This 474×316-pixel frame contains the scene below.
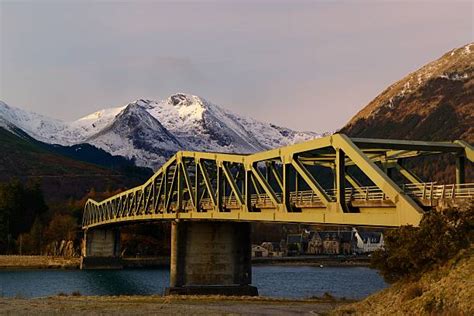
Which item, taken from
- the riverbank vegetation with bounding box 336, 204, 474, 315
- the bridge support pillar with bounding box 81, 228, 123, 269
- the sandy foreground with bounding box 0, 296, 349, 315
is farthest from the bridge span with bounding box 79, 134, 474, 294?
the bridge support pillar with bounding box 81, 228, 123, 269

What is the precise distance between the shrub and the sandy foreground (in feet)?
25.9

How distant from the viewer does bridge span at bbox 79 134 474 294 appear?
120 feet

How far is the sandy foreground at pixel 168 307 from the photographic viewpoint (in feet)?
129

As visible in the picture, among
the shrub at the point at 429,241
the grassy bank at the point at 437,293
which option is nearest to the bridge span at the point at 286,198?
the shrub at the point at 429,241

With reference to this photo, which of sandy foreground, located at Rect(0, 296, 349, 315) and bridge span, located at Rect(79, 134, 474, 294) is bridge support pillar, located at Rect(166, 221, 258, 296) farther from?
sandy foreground, located at Rect(0, 296, 349, 315)

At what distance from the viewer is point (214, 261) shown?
237 feet

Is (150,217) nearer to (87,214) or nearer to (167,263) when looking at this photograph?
(167,263)

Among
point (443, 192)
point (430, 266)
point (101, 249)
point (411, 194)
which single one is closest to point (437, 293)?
point (430, 266)

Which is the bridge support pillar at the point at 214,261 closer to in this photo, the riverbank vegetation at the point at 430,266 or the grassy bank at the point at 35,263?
the riverbank vegetation at the point at 430,266

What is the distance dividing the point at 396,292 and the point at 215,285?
138 ft

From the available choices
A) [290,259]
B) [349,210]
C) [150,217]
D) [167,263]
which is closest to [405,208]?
[349,210]

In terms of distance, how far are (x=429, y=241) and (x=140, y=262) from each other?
457ft

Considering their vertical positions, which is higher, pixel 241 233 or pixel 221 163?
pixel 221 163

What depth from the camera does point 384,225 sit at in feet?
120
